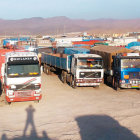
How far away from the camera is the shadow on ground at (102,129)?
27.2ft

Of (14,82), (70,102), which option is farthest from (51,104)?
(14,82)

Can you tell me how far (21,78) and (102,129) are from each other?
4826mm

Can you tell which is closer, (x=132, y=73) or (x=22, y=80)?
(x=22, y=80)

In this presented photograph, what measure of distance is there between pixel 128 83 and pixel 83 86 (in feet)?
11.3

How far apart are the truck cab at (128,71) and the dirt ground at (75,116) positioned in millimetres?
640

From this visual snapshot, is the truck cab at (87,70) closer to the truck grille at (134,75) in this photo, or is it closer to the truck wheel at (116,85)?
the truck wheel at (116,85)

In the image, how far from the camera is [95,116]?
10.9 metres

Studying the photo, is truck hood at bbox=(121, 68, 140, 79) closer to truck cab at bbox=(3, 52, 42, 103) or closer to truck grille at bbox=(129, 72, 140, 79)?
truck grille at bbox=(129, 72, 140, 79)

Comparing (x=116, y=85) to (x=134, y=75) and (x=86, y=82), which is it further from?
(x=86, y=82)

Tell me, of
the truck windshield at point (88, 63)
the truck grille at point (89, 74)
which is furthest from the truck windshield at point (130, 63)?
the truck grille at point (89, 74)

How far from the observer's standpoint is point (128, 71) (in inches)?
615

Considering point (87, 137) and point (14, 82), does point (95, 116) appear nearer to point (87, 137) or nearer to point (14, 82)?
point (87, 137)

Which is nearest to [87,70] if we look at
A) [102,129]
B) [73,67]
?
[73,67]

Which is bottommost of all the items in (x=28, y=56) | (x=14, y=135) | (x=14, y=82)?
(x=14, y=135)
